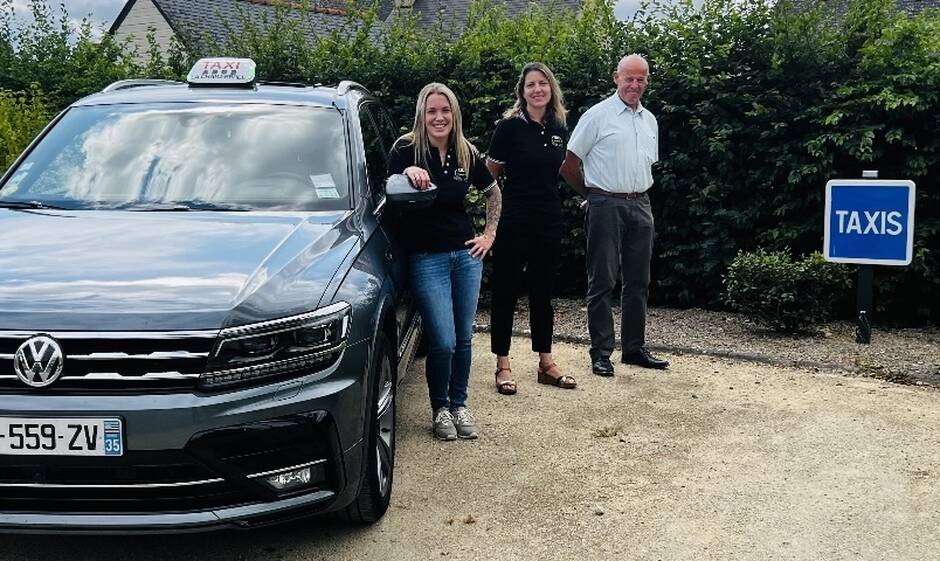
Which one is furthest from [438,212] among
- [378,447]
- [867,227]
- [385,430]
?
[867,227]

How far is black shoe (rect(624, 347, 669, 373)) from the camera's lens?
672 cm

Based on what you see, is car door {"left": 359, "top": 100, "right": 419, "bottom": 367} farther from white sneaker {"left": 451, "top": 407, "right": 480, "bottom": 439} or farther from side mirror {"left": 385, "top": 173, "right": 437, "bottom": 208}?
white sneaker {"left": 451, "top": 407, "right": 480, "bottom": 439}

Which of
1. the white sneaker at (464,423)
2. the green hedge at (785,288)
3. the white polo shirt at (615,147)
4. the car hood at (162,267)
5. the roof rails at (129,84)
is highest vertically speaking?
the roof rails at (129,84)

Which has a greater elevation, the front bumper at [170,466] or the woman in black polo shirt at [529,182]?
the woman in black polo shirt at [529,182]

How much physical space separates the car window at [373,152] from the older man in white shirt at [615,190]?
1463 mm

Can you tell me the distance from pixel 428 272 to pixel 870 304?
4.20 meters

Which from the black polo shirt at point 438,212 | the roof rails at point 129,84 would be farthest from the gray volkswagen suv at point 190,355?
the roof rails at point 129,84

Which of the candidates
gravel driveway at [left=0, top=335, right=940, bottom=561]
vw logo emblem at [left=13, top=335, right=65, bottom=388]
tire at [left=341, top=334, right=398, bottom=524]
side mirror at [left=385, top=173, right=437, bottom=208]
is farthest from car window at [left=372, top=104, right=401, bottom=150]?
vw logo emblem at [left=13, top=335, right=65, bottom=388]

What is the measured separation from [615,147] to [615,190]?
29 centimetres

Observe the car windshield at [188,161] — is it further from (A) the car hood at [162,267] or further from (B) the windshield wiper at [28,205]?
(A) the car hood at [162,267]

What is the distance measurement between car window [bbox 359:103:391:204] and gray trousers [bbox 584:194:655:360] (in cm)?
163

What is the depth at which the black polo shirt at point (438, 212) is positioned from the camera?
4773mm

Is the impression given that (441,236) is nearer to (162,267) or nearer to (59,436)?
(162,267)

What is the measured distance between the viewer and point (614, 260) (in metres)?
6.50
